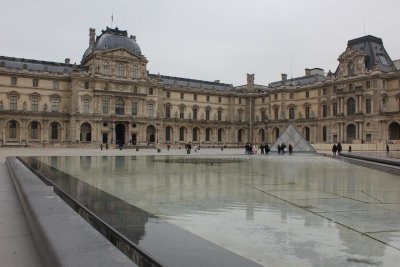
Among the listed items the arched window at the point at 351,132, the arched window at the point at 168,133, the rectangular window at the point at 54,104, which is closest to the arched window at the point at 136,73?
the arched window at the point at 168,133

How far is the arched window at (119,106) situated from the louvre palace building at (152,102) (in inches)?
6.4

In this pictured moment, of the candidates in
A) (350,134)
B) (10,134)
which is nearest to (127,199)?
(10,134)

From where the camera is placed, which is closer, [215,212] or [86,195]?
[215,212]

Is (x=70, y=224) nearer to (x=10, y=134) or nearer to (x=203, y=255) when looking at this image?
(x=203, y=255)

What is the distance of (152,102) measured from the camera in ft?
217

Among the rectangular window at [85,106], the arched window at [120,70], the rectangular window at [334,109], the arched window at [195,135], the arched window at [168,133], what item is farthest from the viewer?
the arched window at [195,135]

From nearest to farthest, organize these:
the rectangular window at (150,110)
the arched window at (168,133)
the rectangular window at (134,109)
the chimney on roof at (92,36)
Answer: the rectangular window at (134,109) < the rectangular window at (150,110) < the chimney on roof at (92,36) < the arched window at (168,133)

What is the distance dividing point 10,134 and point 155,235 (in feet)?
190

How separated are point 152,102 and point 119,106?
6.15 m

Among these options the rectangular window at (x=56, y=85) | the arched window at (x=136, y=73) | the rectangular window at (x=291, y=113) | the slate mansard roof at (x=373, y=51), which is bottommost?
the rectangular window at (x=291, y=113)

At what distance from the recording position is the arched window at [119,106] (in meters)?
62.4

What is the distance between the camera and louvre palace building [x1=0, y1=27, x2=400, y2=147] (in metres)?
56.8

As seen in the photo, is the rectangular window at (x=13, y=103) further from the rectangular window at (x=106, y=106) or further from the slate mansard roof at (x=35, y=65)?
the rectangular window at (x=106, y=106)

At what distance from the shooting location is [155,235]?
409 cm
